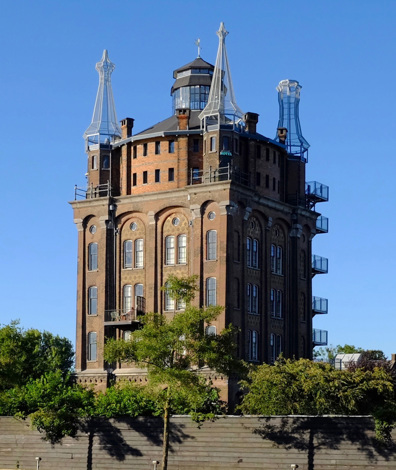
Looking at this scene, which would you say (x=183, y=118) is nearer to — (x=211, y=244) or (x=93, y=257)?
(x=211, y=244)

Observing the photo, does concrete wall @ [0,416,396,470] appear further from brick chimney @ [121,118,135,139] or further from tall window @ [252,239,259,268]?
brick chimney @ [121,118,135,139]

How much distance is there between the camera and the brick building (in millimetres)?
87938

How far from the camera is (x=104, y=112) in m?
97.7

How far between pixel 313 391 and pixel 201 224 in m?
20.9

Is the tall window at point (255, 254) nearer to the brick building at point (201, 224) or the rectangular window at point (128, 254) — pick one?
the brick building at point (201, 224)

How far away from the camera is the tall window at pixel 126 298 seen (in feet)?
301

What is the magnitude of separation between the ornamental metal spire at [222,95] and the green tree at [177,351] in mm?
28243

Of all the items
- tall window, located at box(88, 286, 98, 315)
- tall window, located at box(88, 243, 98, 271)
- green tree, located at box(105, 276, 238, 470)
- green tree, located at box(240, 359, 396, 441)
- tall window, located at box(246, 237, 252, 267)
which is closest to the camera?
green tree, located at box(105, 276, 238, 470)

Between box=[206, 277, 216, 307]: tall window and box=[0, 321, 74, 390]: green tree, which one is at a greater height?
box=[206, 277, 216, 307]: tall window

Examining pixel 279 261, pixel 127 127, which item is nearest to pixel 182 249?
pixel 279 261

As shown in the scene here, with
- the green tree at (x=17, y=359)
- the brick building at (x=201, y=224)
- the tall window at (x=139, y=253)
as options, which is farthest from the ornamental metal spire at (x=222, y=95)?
the green tree at (x=17, y=359)

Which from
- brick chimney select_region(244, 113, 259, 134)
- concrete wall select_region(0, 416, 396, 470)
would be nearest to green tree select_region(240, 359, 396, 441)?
concrete wall select_region(0, 416, 396, 470)

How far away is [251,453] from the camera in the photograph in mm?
62625

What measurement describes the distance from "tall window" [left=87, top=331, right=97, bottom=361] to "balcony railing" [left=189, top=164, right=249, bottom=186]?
562 inches
